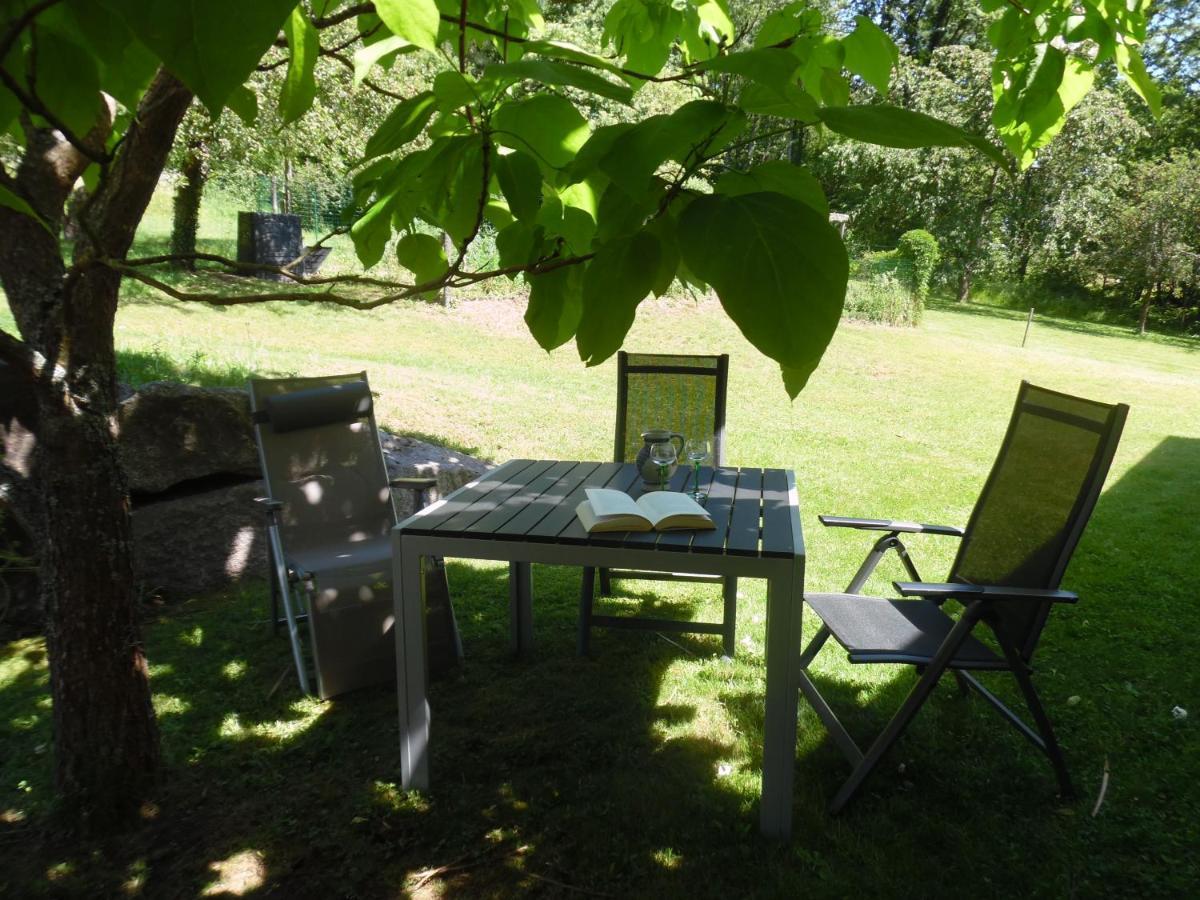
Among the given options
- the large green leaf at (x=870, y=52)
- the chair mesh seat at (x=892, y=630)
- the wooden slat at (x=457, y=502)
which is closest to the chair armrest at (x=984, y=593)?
the chair mesh seat at (x=892, y=630)

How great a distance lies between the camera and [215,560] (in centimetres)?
466

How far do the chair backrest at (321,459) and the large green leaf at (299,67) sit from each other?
140 inches

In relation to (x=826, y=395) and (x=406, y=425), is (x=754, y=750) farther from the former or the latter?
(x=826, y=395)

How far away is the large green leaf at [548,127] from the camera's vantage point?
636mm

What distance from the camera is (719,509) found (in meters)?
3.33

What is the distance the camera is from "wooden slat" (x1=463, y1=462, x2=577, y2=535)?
2.98 metres

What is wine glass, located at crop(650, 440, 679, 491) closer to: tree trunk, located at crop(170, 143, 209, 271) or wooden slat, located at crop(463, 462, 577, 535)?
wooden slat, located at crop(463, 462, 577, 535)

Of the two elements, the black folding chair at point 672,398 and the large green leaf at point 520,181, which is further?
the black folding chair at point 672,398

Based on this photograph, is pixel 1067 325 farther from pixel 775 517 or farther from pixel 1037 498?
pixel 775 517

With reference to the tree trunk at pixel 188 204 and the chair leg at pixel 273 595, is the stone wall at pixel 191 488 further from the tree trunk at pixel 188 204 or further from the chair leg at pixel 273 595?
the tree trunk at pixel 188 204

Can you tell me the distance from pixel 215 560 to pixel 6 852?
211 cm

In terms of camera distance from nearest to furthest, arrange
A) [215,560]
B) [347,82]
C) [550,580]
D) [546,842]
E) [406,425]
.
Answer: [546,842], [215,560], [550,580], [406,425], [347,82]

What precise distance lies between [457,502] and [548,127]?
278cm

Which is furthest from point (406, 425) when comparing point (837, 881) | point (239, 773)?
point (837, 881)
